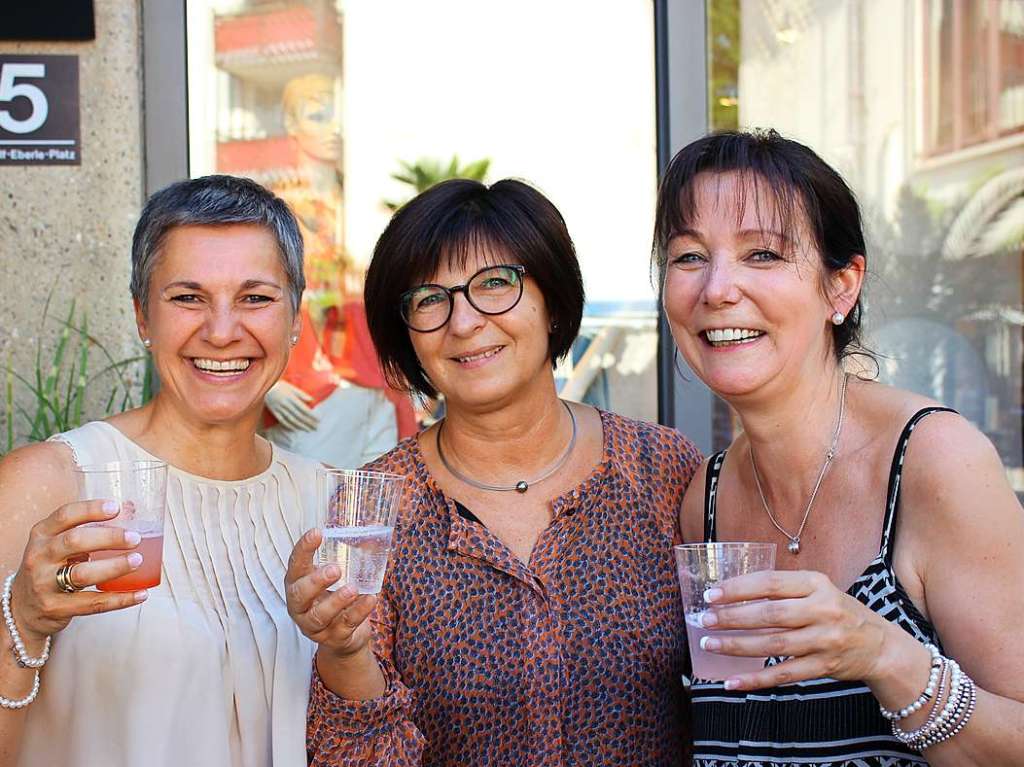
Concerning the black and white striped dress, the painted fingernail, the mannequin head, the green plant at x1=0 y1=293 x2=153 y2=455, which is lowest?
the black and white striped dress

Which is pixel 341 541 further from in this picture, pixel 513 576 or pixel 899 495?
pixel 899 495

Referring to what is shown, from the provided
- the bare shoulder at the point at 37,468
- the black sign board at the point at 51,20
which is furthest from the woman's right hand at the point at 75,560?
the black sign board at the point at 51,20

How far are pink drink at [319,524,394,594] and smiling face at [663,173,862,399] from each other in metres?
0.79

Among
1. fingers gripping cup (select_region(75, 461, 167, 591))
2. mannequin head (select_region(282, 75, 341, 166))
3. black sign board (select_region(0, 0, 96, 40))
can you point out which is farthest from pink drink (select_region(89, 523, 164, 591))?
mannequin head (select_region(282, 75, 341, 166))

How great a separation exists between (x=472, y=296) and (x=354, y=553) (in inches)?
31.3

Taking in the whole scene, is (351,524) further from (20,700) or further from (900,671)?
(900,671)

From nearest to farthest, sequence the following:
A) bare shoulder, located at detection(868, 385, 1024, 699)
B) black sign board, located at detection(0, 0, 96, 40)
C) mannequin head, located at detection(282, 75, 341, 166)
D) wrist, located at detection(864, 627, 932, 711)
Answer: wrist, located at detection(864, 627, 932, 711) < bare shoulder, located at detection(868, 385, 1024, 699) < black sign board, located at detection(0, 0, 96, 40) < mannequin head, located at detection(282, 75, 341, 166)

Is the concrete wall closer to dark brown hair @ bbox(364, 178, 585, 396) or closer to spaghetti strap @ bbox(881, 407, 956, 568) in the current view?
dark brown hair @ bbox(364, 178, 585, 396)

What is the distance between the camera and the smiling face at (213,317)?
2.52 m

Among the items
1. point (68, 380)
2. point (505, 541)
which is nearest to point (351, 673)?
point (505, 541)

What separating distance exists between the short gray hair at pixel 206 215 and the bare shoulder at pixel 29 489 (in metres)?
0.44

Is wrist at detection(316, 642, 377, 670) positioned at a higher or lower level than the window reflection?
lower

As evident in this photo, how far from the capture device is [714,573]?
190 cm

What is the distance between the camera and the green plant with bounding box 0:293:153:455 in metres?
3.76
